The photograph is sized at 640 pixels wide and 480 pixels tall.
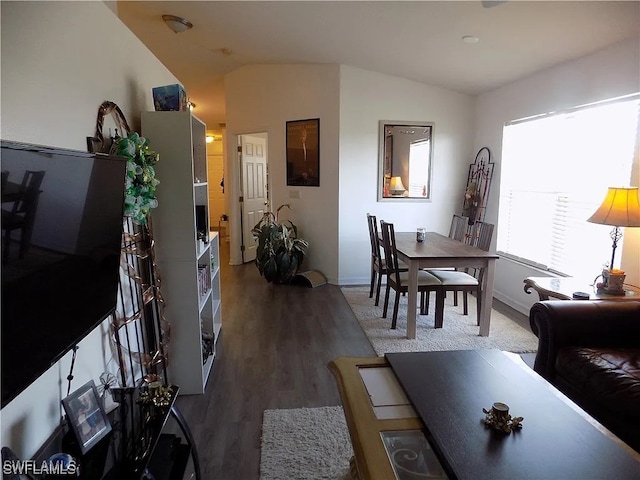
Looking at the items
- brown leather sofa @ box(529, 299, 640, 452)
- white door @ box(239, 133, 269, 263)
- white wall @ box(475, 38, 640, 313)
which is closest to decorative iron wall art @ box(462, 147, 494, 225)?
white wall @ box(475, 38, 640, 313)

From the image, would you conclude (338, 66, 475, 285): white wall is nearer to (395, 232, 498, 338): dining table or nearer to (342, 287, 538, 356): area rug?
(342, 287, 538, 356): area rug

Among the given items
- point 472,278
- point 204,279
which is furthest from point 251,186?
point 472,278

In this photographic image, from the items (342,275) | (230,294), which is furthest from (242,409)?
(342,275)

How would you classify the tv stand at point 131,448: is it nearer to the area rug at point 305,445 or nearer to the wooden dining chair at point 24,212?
the area rug at point 305,445

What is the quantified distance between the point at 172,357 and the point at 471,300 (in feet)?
10.9

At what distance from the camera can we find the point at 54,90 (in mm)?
1482

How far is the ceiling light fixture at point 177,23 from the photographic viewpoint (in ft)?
12.2

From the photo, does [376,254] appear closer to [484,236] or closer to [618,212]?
[484,236]

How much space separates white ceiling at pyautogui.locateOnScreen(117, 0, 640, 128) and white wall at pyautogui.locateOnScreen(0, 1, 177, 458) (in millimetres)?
1745

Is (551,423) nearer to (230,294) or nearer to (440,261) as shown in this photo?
(440,261)

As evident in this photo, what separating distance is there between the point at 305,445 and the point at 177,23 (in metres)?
3.75

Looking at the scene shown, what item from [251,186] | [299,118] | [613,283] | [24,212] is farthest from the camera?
[251,186]

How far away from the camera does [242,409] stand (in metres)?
2.37

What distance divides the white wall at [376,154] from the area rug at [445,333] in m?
1.09
